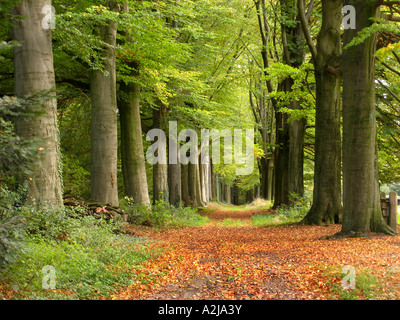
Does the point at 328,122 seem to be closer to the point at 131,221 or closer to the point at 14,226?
the point at 131,221

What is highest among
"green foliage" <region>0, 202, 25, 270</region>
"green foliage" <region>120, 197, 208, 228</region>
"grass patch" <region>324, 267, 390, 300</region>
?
"green foliage" <region>0, 202, 25, 270</region>

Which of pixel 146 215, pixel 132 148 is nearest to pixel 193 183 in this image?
pixel 132 148

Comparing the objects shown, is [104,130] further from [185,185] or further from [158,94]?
[185,185]

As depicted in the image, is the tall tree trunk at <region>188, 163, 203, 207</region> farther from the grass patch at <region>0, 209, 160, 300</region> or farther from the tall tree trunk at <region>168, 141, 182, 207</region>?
the grass patch at <region>0, 209, 160, 300</region>

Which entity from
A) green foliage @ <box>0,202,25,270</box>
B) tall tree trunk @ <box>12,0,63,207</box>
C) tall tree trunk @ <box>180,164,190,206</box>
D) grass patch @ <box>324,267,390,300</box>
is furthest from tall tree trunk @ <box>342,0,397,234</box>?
tall tree trunk @ <box>180,164,190,206</box>

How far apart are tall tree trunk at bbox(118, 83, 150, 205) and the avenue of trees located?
0.13ft

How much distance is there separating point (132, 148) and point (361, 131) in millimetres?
7911

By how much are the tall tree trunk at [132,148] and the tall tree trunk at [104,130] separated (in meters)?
2.31

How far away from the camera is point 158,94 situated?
556 inches

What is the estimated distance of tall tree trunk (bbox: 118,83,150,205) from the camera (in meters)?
13.8

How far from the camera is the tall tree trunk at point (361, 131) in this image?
921cm

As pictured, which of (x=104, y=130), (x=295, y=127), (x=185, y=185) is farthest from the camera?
(x=185, y=185)

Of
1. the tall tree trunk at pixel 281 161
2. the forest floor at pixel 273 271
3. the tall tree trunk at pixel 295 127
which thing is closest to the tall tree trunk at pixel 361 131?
the forest floor at pixel 273 271

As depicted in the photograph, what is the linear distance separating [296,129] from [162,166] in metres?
6.66
